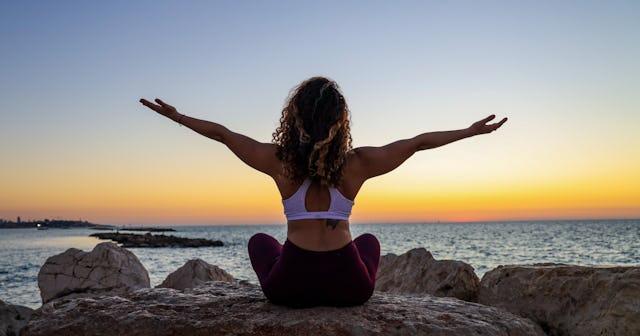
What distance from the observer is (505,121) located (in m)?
5.32

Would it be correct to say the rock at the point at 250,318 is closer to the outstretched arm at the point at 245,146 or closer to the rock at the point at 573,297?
the rock at the point at 573,297

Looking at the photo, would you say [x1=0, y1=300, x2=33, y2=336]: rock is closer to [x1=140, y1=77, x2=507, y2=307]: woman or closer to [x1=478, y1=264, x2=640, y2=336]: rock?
[x1=140, y1=77, x2=507, y2=307]: woman

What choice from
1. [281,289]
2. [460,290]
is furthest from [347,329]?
[460,290]

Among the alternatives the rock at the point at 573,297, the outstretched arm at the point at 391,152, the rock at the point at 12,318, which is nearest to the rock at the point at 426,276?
the rock at the point at 573,297

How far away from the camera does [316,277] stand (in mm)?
4648

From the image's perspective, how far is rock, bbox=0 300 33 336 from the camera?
933 cm

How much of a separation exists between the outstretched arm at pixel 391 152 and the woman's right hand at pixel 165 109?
1.56 meters

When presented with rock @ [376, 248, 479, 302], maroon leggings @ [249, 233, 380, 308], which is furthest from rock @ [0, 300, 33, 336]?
maroon leggings @ [249, 233, 380, 308]

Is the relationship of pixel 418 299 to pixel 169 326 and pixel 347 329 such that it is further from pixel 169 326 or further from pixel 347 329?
pixel 169 326

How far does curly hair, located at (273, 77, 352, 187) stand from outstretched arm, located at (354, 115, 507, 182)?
0.22 m

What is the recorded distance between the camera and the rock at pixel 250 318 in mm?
4465

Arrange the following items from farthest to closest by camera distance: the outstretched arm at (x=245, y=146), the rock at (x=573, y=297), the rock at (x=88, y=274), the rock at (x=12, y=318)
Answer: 1. the rock at (x=88, y=274)
2. the rock at (x=12, y=318)
3. the rock at (x=573, y=297)
4. the outstretched arm at (x=245, y=146)

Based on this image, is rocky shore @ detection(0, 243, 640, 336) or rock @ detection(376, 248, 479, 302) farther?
rock @ detection(376, 248, 479, 302)

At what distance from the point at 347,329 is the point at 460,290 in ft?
12.5
